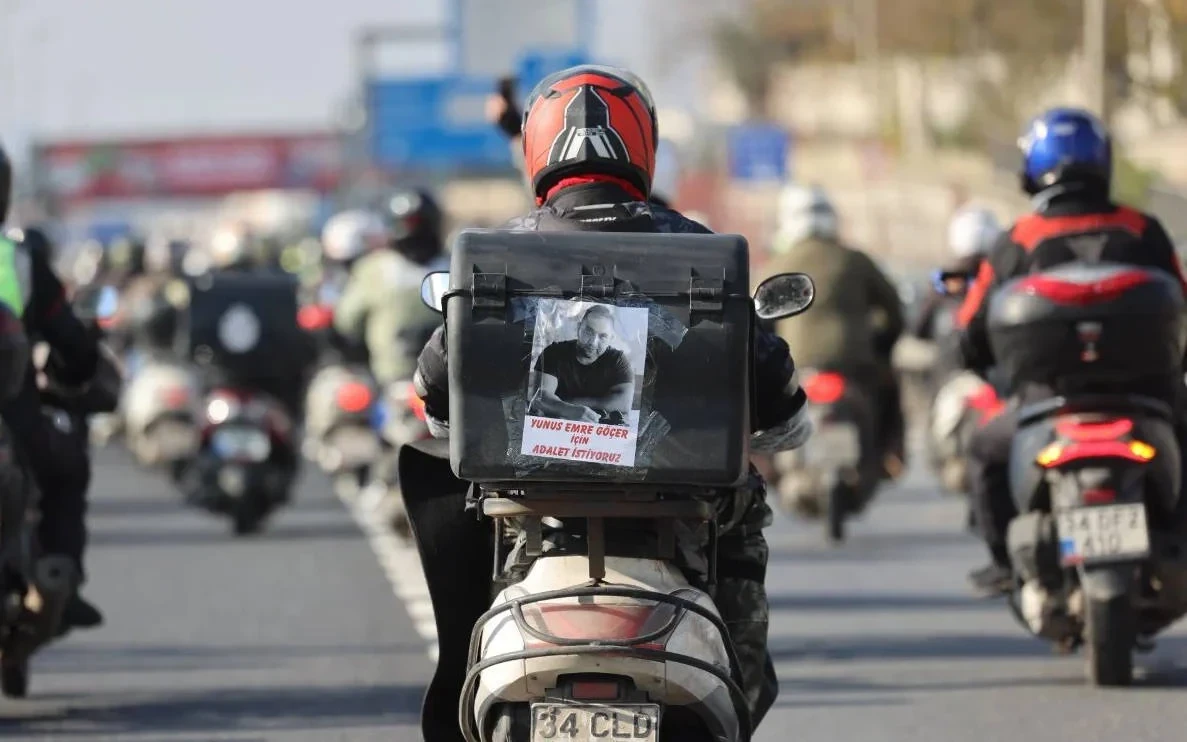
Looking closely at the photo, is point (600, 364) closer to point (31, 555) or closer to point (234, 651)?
point (31, 555)

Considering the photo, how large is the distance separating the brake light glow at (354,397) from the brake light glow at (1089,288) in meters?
9.37

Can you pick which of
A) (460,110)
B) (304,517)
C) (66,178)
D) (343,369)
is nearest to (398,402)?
(343,369)

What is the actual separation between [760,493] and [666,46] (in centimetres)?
10036

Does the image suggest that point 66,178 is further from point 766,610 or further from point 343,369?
point 766,610

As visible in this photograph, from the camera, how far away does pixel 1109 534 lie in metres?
9.73

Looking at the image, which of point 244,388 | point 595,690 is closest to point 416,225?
point 244,388

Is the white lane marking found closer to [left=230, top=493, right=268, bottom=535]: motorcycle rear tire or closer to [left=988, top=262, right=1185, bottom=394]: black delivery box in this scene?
[left=230, top=493, right=268, bottom=535]: motorcycle rear tire

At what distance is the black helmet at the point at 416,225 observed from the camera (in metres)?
15.6

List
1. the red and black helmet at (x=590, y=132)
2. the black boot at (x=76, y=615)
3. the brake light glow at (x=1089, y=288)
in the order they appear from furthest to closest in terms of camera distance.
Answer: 1. the black boot at (x=76, y=615)
2. the brake light glow at (x=1089, y=288)
3. the red and black helmet at (x=590, y=132)

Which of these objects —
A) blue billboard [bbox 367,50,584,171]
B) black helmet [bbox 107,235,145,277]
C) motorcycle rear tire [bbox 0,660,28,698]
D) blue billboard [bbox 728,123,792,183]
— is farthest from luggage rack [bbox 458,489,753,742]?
blue billboard [bbox 367,50,584,171]

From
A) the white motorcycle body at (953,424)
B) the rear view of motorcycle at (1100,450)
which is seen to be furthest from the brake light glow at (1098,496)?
the white motorcycle body at (953,424)

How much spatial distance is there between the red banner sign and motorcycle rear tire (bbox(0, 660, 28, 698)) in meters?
105

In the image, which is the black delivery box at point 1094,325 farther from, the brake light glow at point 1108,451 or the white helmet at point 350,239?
the white helmet at point 350,239

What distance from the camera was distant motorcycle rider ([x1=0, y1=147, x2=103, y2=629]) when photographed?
9977mm
